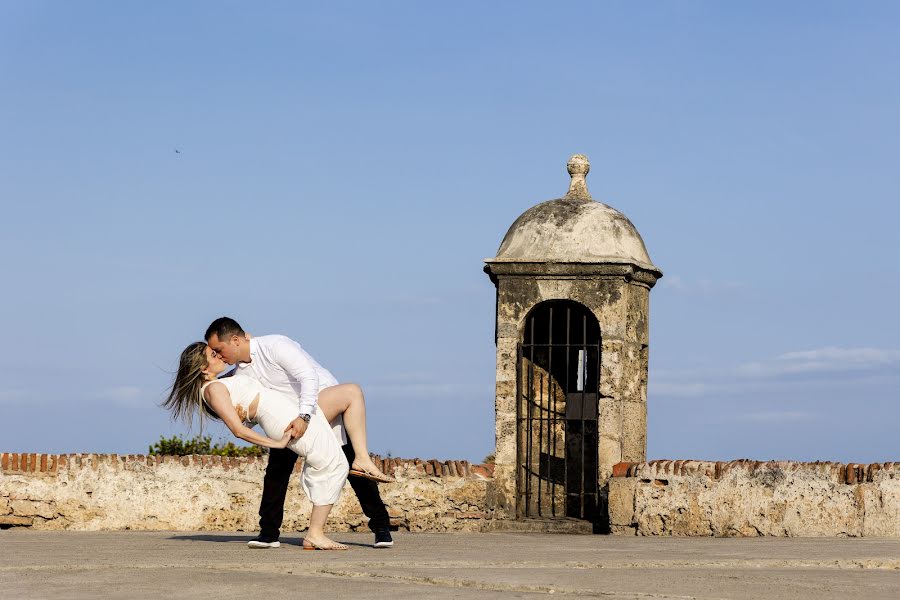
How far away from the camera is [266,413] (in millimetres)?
7293

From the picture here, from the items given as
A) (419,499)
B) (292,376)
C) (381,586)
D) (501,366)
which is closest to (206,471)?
(419,499)

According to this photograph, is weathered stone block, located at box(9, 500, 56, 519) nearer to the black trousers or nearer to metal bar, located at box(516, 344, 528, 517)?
the black trousers

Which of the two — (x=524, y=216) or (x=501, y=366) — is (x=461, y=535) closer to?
(x=501, y=366)

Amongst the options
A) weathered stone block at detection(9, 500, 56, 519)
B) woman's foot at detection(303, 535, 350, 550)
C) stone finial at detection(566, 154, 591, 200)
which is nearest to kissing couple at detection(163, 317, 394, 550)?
woman's foot at detection(303, 535, 350, 550)

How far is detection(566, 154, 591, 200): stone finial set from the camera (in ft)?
37.8

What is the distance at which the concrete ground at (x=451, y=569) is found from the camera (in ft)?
17.2

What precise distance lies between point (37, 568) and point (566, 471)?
5797 mm

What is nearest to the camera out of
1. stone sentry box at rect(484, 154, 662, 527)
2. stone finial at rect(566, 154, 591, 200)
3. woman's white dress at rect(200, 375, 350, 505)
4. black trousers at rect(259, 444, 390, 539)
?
woman's white dress at rect(200, 375, 350, 505)

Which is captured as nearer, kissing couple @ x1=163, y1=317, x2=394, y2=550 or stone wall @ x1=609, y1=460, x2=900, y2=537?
kissing couple @ x1=163, y1=317, x2=394, y2=550

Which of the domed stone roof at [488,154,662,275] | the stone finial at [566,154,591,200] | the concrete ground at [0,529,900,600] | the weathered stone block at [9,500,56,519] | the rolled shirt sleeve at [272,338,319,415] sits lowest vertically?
the concrete ground at [0,529,900,600]

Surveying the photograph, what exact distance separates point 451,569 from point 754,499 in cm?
413

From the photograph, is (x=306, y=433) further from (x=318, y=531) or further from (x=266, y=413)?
(x=318, y=531)

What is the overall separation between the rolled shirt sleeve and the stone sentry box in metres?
3.54

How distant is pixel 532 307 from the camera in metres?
10.6
